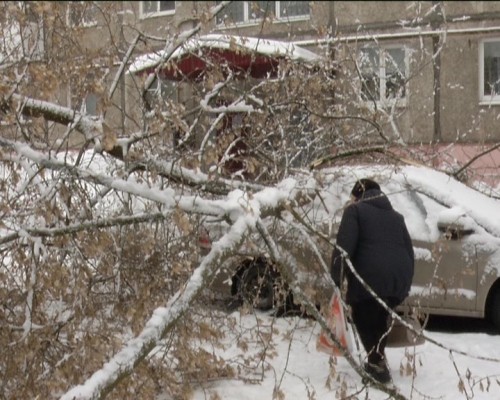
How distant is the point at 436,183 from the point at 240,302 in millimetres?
2074

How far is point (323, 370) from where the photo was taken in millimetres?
6160

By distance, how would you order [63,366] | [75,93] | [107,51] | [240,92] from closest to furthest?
1. [63,366]
2. [75,93]
3. [107,51]
4. [240,92]

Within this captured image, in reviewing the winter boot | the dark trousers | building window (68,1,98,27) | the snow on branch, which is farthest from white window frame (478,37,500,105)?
the snow on branch

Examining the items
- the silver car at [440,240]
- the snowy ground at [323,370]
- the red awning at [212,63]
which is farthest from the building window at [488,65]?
the snowy ground at [323,370]

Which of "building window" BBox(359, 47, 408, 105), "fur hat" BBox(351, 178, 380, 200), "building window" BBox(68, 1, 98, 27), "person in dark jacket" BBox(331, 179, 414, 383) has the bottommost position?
"person in dark jacket" BBox(331, 179, 414, 383)

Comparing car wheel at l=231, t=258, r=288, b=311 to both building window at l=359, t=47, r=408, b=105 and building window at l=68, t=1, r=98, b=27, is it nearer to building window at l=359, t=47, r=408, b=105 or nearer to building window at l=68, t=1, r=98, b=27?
building window at l=68, t=1, r=98, b=27

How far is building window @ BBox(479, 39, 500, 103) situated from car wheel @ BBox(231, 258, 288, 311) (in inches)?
412

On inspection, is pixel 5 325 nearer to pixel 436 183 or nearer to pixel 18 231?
pixel 18 231

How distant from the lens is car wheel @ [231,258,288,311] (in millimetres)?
6309

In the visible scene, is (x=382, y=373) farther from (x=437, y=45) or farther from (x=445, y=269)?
(x=437, y=45)

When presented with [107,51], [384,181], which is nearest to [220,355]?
[384,181]

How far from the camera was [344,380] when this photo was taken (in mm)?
5621

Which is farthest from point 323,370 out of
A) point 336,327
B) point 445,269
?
point 445,269

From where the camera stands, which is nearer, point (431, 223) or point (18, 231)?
point (18, 231)
